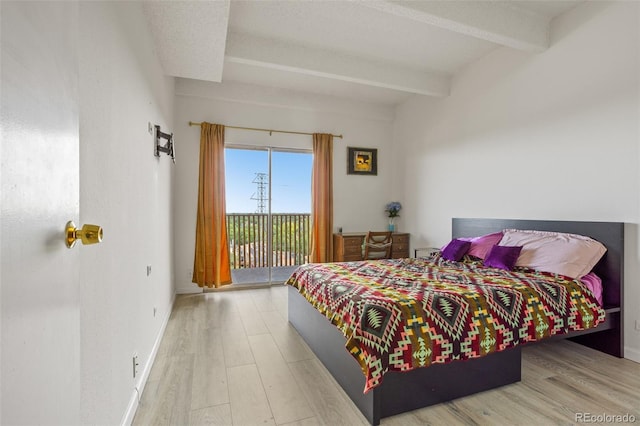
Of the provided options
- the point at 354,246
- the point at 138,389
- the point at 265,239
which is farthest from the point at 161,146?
the point at 354,246

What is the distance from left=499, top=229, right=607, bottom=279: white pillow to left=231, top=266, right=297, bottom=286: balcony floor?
3378 millimetres

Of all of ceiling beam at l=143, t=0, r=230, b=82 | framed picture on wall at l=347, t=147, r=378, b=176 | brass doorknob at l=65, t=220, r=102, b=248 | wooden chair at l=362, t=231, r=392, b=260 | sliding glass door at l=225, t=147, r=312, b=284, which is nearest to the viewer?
brass doorknob at l=65, t=220, r=102, b=248

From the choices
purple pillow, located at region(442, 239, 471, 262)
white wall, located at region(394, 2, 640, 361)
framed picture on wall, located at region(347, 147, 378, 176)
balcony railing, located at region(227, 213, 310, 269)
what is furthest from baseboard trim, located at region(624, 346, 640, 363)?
balcony railing, located at region(227, 213, 310, 269)

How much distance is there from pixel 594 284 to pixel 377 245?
8.52ft

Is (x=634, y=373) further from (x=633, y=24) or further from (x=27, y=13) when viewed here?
(x=27, y=13)

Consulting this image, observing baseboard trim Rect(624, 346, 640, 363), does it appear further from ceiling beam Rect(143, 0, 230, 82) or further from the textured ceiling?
ceiling beam Rect(143, 0, 230, 82)

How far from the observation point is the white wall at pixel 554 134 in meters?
2.56

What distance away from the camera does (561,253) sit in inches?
105

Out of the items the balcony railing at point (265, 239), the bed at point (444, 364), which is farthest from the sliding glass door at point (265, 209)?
the bed at point (444, 364)

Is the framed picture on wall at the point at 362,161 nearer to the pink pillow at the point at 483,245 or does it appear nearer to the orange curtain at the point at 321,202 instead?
the orange curtain at the point at 321,202

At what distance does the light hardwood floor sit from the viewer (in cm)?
180

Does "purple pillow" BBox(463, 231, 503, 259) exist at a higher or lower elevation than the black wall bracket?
lower

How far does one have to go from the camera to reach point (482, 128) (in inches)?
152

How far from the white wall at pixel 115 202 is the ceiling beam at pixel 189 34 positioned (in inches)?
6.2
